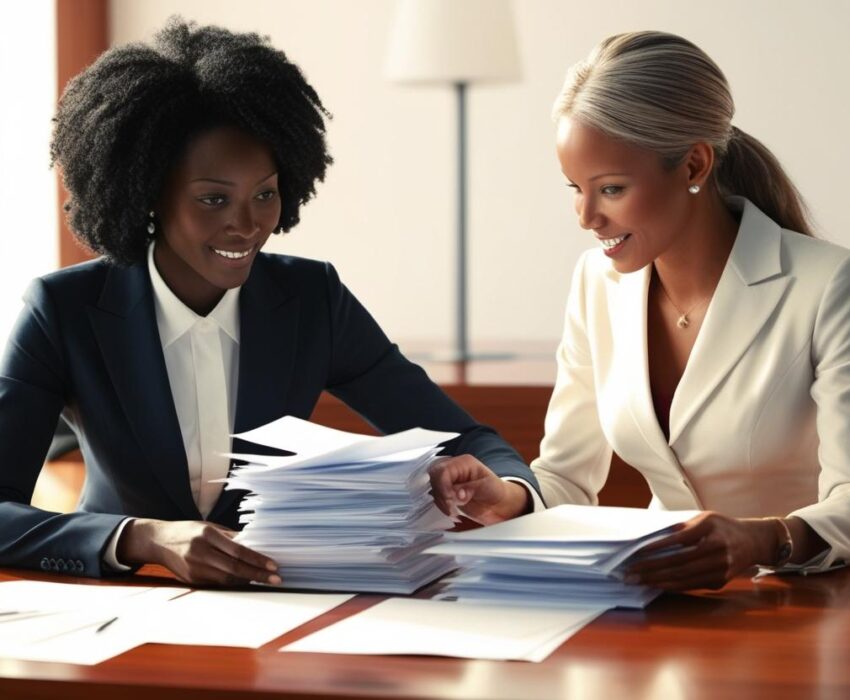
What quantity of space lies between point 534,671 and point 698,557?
0.32 metres

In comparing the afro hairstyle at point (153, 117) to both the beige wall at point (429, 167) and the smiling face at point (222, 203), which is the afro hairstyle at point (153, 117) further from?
the beige wall at point (429, 167)

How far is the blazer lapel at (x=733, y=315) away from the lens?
189 cm

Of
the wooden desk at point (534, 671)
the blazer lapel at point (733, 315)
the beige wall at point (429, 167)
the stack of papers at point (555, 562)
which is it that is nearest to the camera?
the wooden desk at point (534, 671)

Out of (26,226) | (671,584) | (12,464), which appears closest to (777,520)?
(671,584)

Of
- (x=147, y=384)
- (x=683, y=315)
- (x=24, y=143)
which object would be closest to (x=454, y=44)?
(x=24, y=143)

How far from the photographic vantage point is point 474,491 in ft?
5.45

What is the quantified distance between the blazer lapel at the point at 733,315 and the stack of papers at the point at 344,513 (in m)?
0.54

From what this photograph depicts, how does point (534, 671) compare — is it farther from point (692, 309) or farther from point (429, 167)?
point (429, 167)

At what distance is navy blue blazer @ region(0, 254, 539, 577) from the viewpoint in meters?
1.77

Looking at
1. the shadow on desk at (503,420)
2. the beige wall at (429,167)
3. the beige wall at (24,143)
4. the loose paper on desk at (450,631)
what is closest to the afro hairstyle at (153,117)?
the loose paper on desk at (450,631)

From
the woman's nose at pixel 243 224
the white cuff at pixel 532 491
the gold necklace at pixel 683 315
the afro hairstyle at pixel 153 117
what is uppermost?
the afro hairstyle at pixel 153 117

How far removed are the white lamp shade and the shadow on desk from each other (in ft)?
2.93

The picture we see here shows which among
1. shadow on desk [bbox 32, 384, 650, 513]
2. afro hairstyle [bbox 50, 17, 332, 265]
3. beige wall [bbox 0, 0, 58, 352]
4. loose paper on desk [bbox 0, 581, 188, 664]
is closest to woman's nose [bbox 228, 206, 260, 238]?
afro hairstyle [bbox 50, 17, 332, 265]

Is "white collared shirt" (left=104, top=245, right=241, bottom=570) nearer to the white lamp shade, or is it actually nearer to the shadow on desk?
the shadow on desk
